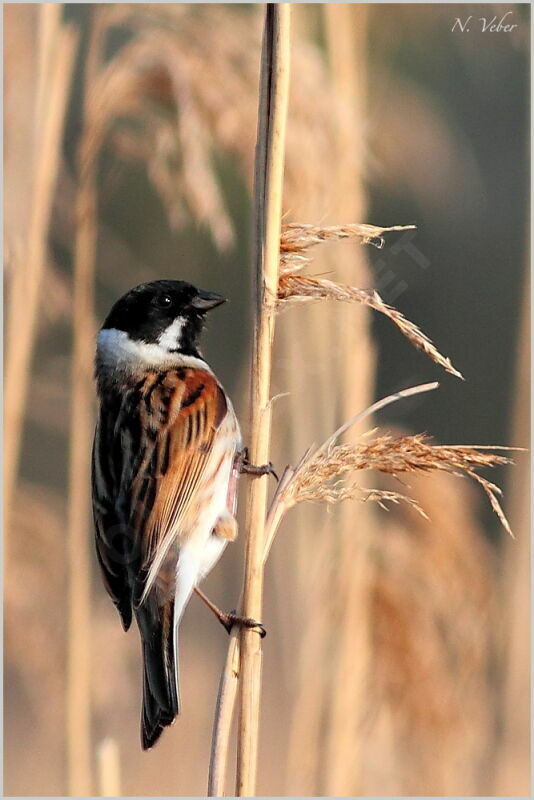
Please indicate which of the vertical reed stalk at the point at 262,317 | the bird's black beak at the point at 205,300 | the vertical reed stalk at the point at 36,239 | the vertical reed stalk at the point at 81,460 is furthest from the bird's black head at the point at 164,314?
the vertical reed stalk at the point at 262,317

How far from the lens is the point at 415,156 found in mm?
3758

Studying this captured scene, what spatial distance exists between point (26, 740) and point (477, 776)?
10.8ft

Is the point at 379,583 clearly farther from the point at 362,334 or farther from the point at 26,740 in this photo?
the point at 26,740

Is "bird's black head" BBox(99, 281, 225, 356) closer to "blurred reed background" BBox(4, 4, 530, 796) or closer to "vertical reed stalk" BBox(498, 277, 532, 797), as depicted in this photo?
"blurred reed background" BBox(4, 4, 530, 796)

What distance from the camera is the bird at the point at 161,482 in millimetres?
2367

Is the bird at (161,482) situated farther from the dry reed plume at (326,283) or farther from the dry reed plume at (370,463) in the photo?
the dry reed plume at (326,283)

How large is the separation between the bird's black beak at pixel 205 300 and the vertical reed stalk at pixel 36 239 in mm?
475

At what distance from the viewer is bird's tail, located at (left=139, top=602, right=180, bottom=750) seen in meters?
2.19

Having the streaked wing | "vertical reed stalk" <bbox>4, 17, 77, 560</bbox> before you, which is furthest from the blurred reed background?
the streaked wing

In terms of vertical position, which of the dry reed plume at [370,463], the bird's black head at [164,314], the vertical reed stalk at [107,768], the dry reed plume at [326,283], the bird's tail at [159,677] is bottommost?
the vertical reed stalk at [107,768]

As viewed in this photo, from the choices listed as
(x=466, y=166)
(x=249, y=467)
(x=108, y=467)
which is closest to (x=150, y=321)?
(x=108, y=467)

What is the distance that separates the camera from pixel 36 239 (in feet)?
9.07

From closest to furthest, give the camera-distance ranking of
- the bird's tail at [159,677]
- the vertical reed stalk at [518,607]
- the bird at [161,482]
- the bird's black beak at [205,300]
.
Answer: the bird's tail at [159,677], the bird at [161,482], the bird's black beak at [205,300], the vertical reed stalk at [518,607]

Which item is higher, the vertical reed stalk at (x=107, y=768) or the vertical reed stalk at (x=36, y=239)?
the vertical reed stalk at (x=36, y=239)
